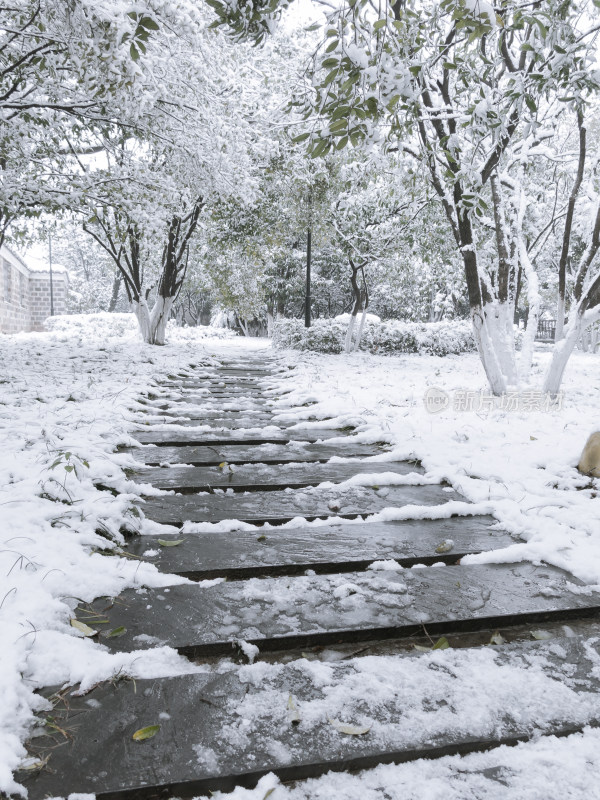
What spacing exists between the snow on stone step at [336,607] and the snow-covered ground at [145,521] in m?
0.09

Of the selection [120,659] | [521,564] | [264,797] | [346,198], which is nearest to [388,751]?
[264,797]

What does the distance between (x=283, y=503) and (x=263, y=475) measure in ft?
1.55

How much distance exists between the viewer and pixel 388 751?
107cm

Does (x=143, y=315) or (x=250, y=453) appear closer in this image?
(x=250, y=453)

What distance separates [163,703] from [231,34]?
7.89 feet

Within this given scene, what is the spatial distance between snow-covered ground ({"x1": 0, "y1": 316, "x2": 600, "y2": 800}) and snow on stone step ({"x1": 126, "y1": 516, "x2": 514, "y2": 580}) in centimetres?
10

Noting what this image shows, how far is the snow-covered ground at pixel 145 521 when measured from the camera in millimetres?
1044

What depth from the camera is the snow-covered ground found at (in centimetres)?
104

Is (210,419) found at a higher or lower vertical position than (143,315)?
lower

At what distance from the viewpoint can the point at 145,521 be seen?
87.0 inches

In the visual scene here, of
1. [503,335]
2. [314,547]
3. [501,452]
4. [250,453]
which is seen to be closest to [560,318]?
[503,335]

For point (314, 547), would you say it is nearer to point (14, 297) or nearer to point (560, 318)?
point (560, 318)

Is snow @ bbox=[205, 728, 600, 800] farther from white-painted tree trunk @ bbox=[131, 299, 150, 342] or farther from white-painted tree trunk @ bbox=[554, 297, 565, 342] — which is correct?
white-painted tree trunk @ bbox=[131, 299, 150, 342]

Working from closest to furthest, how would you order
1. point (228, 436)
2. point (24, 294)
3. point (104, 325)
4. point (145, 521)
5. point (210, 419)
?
point (145, 521), point (228, 436), point (210, 419), point (104, 325), point (24, 294)
